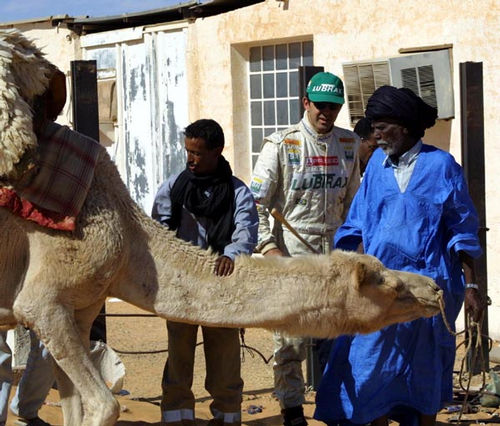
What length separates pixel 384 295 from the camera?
5703 mm

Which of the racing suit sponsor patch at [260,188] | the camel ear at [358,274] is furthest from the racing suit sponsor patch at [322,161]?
the camel ear at [358,274]

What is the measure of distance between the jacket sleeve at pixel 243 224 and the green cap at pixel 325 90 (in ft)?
3.78

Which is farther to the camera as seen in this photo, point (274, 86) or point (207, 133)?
point (274, 86)

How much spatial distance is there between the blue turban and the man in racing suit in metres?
1.39

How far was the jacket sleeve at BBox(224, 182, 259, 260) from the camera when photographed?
21.1 feet

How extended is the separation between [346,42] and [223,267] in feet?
24.5

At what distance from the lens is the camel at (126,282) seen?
5.68m

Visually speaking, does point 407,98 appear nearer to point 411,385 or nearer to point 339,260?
point 339,260

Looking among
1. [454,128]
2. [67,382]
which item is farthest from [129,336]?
[67,382]

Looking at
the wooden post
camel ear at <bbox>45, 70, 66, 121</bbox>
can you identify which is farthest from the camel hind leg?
the wooden post

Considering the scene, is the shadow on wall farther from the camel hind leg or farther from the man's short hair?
the camel hind leg

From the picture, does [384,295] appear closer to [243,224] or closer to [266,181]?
[243,224]

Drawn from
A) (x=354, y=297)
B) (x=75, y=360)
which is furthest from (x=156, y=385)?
(x=354, y=297)

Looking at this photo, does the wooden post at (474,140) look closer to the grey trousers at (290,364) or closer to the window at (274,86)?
the grey trousers at (290,364)
